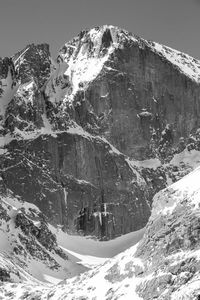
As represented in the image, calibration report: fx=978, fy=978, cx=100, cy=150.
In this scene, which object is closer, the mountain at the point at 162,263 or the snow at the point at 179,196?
the mountain at the point at 162,263

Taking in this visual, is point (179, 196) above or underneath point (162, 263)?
above

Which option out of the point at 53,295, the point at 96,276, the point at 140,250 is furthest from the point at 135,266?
the point at 53,295

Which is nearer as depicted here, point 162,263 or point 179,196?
point 162,263

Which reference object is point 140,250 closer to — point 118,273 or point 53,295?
point 118,273

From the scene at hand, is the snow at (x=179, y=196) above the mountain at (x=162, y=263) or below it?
above

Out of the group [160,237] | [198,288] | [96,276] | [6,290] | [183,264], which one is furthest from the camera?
[6,290]

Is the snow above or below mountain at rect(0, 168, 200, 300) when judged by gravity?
above

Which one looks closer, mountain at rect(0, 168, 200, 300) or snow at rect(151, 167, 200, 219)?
mountain at rect(0, 168, 200, 300)

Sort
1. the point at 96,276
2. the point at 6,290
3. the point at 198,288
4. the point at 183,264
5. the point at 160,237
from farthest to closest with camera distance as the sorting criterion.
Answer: the point at 6,290
the point at 96,276
the point at 160,237
the point at 183,264
the point at 198,288
